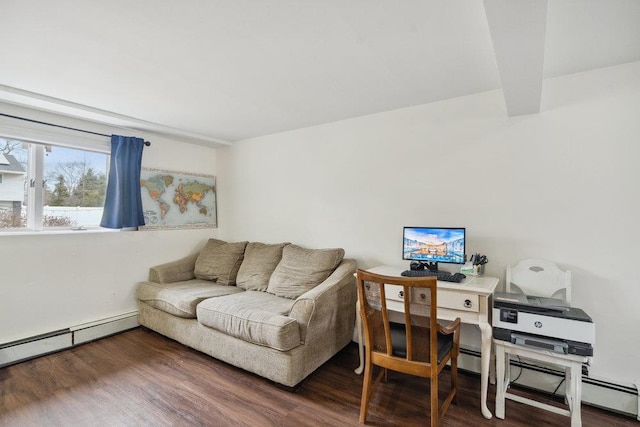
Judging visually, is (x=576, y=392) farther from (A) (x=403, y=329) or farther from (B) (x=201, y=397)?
(B) (x=201, y=397)

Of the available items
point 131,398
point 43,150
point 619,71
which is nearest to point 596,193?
point 619,71

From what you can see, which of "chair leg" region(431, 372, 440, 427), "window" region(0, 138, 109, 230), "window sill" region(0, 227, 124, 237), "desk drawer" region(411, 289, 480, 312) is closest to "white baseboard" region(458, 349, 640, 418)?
"desk drawer" region(411, 289, 480, 312)

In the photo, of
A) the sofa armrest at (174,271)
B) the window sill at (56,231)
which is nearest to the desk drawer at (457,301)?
the sofa armrest at (174,271)

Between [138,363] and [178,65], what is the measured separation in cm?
237

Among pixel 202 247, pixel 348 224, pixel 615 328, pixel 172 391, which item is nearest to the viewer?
pixel 615 328

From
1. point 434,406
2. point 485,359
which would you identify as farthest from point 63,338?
point 485,359

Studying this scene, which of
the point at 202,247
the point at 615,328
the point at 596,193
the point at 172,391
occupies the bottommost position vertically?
the point at 172,391

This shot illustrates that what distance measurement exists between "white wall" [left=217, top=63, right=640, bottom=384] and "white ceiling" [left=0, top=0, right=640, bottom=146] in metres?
0.19

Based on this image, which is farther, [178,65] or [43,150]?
[43,150]

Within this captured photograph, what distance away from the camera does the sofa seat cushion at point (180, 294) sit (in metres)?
2.73

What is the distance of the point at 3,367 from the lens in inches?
95.7

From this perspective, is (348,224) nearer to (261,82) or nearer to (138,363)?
(261,82)

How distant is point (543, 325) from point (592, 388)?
736 millimetres

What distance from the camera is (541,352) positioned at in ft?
5.75
